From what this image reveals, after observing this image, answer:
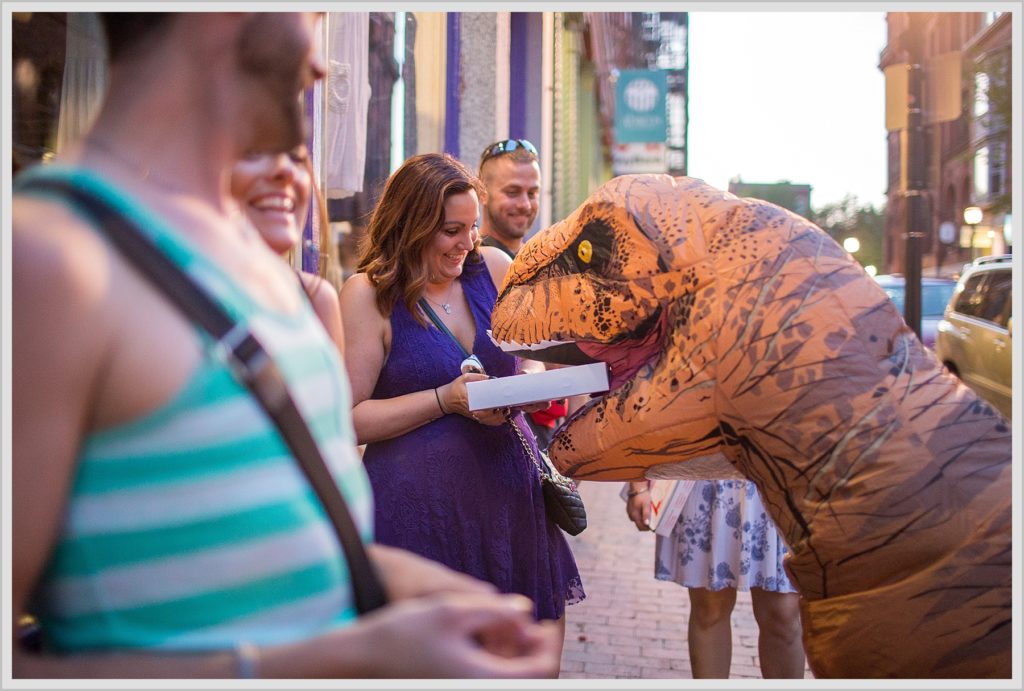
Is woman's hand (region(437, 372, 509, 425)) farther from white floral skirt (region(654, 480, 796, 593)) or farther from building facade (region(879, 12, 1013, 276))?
building facade (region(879, 12, 1013, 276))

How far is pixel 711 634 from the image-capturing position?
386 centimetres

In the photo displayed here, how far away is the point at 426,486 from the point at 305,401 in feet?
5.76

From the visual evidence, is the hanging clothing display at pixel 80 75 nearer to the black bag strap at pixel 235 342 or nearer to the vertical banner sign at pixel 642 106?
the black bag strap at pixel 235 342

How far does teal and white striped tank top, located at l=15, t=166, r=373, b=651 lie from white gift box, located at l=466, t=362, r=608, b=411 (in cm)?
100

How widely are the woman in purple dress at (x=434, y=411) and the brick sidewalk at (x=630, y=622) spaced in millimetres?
1930

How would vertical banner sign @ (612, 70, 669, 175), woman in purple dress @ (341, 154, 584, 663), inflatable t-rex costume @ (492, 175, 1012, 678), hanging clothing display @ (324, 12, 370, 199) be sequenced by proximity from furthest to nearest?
vertical banner sign @ (612, 70, 669, 175) → hanging clothing display @ (324, 12, 370, 199) → woman in purple dress @ (341, 154, 584, 663) → inflatable t-rex costume @ (492, 175, 1012, 678)

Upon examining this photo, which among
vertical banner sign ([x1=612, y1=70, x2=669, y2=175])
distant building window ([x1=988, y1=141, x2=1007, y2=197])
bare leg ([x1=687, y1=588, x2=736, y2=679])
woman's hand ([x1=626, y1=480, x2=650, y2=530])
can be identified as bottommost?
bare leg ([x1=687, y1=588, x2=736, y2=679])

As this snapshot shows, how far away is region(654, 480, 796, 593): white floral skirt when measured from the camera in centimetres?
378

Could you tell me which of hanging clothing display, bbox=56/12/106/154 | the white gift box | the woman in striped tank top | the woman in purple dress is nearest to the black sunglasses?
the woman in purple dress

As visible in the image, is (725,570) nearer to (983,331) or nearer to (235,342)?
(235,342)

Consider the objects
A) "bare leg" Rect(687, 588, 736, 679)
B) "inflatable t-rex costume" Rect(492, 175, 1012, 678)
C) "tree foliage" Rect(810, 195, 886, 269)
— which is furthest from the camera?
"tree foliage" Rect(810, 195, 886, 269)

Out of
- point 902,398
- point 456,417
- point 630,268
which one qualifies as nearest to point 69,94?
point 456,417

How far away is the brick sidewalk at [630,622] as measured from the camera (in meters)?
4.70

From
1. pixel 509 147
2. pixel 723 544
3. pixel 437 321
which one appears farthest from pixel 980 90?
pixel 437 321
